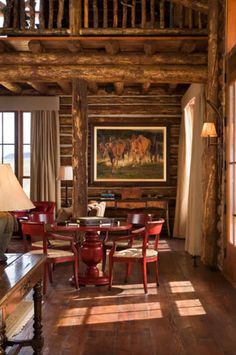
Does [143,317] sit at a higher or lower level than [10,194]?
lower

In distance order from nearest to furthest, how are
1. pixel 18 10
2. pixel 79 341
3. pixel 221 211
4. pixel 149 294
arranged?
pixel 79 341, pixel 149 294, pixel 221 211, pixel 18 10

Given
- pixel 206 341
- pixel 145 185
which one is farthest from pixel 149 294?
pixel 145 185

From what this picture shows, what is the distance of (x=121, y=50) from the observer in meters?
9.12

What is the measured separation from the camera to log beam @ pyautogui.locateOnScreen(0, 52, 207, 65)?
354 inches

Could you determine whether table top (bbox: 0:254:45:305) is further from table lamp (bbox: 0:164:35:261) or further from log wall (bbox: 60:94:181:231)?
log wall (bbox: 60:94:181:231)

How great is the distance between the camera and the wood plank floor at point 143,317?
174 inches

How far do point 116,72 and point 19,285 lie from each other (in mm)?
6427

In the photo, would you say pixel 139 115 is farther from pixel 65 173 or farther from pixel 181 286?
pixel 181 286

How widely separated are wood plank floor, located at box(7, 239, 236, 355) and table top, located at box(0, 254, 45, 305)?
3.05 feet

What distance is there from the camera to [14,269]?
334cm

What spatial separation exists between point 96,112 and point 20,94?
1.78 meters

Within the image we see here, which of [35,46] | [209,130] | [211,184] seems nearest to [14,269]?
[209,130]

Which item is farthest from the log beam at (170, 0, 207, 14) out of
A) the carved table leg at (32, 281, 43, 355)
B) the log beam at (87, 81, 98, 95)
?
the carved table leg at (32, 281, 43, 355)

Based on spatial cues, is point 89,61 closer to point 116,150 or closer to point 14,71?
point 14,71
